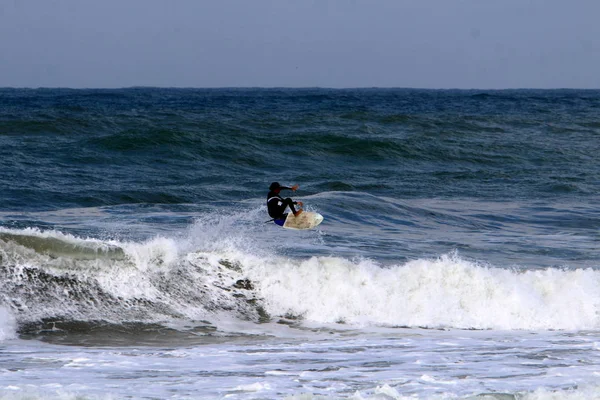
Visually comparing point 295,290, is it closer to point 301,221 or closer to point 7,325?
point 301,221

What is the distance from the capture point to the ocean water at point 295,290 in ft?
27.1

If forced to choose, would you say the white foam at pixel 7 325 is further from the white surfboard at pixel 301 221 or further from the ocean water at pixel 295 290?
the white surfboard at pixel 301 221

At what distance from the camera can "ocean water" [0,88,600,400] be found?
27.1 ft

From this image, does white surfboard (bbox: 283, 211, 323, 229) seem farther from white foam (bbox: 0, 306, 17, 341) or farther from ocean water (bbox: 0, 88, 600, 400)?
white foam (bbox: 0, 306, 17, 341)

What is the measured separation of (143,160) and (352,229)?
12.7m

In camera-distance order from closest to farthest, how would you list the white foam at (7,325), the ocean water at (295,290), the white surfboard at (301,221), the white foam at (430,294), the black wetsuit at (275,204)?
the ocean water at (295,290)
the white foam at (7,325)
the white foam at (430,294)
the black wetsuit at (275,204)
the white surfboard at (301,221)

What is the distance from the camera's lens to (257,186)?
77.3 ft

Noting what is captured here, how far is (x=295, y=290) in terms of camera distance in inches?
481

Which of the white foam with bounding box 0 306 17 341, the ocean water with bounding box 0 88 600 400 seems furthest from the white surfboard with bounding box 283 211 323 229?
the white foam with bounding box 0 306 17 341

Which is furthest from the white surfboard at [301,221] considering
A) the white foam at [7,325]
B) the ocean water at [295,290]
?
the white foam at [7,325]

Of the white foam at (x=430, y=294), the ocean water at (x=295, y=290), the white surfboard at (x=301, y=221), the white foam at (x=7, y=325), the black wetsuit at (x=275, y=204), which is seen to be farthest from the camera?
the white surfboard at (x=301, y=221)

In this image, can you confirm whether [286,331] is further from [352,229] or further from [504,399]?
[352,229]

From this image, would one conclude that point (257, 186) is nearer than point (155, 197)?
No

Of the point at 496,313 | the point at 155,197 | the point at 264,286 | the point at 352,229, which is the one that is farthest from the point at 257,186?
the point at 496,313
